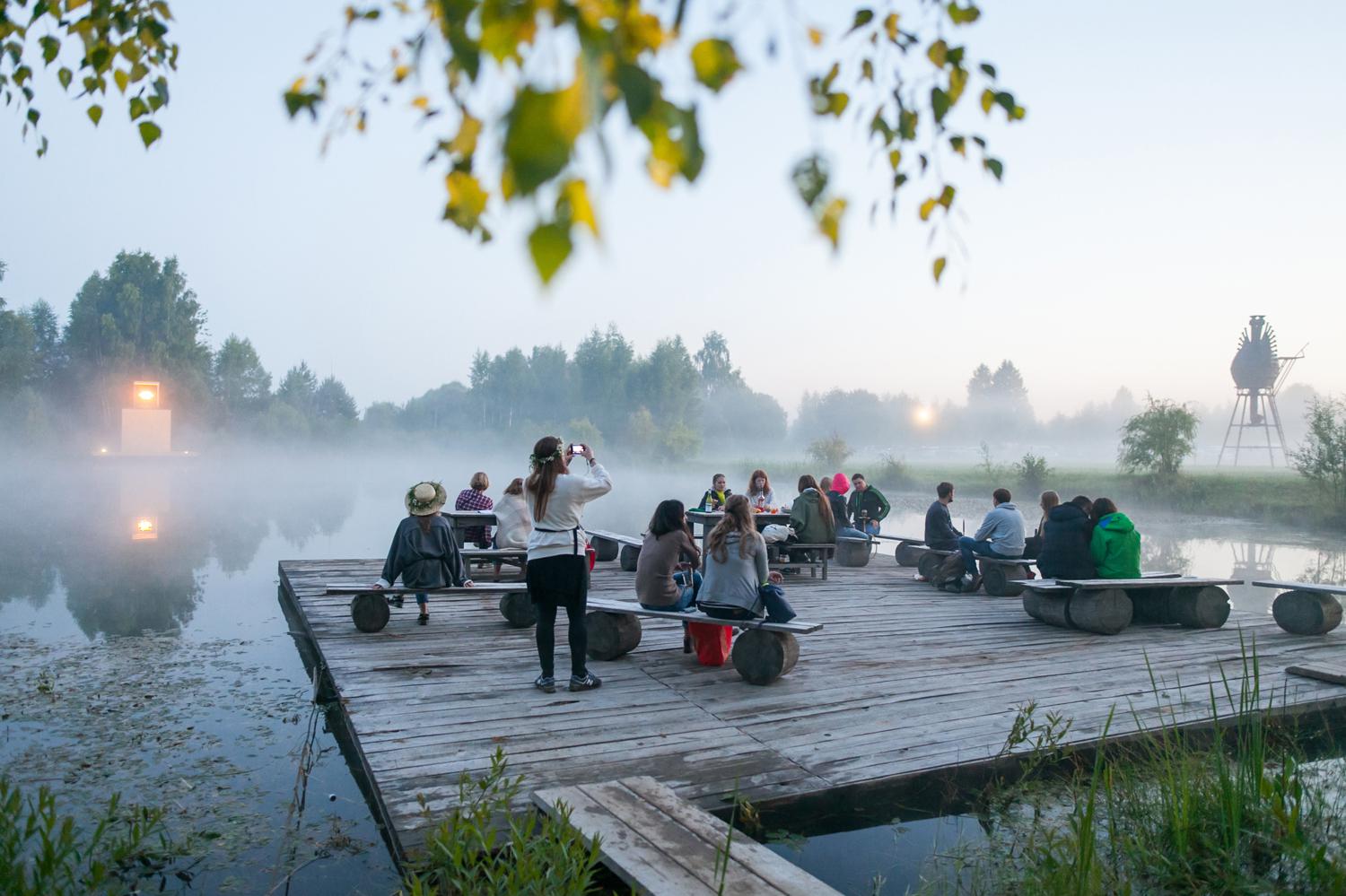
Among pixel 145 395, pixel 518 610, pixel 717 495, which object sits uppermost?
pixel 145 395

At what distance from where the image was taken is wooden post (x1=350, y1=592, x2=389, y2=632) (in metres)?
8.44

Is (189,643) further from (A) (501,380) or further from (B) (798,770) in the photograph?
(A) (501,380)

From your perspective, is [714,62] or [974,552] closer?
[714,62]

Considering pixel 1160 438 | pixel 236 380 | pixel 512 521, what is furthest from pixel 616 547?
pixel 236 380

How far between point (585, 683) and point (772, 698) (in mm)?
1284

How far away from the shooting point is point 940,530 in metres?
12.2

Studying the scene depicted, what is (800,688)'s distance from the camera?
259 inches

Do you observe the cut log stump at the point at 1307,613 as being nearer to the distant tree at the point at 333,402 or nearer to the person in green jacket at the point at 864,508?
the person in green jacket at the point at 864,508

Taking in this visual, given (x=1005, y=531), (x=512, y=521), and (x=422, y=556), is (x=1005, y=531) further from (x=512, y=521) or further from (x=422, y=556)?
(x=422, y=556)

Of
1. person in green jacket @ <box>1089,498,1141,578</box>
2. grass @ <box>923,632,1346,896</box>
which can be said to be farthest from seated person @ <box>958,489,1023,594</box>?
grass @ <box>923,632,1346,896</box>

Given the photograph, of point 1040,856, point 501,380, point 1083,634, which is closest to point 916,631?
point 1083,634

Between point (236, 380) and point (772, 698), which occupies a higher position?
point (236, 380)

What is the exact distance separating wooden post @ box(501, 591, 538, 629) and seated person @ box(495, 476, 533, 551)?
5.69 feet

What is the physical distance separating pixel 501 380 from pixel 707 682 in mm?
93160
